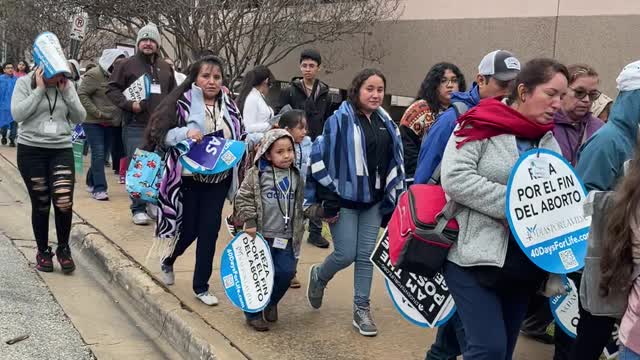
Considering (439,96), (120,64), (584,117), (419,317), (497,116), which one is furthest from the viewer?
(120,64)

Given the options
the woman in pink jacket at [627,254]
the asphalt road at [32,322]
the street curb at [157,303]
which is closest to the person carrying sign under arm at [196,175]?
the street curb at [157,303]

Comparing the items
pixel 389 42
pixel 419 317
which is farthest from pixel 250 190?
pixel 389 42

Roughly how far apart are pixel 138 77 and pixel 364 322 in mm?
4612

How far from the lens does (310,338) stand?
16.5 feet

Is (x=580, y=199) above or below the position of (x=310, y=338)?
above

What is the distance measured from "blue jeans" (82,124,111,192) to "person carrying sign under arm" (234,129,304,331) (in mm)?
5180

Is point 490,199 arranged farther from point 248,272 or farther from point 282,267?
point 248,272

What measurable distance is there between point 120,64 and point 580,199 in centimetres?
637

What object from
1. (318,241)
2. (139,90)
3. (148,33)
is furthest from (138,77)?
(318,241)

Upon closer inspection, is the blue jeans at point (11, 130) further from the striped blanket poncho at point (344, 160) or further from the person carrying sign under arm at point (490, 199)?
the person carrying sign under arm at point (490, 199)

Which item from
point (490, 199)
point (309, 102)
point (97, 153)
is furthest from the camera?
point (97, 153)

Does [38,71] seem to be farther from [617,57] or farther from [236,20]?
[236,20]

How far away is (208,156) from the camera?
5375 millimetres

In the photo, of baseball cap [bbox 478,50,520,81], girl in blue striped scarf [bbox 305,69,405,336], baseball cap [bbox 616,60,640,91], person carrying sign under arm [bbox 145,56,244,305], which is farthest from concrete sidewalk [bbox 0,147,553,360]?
baseball cap [bbox 616,60,640,91]
